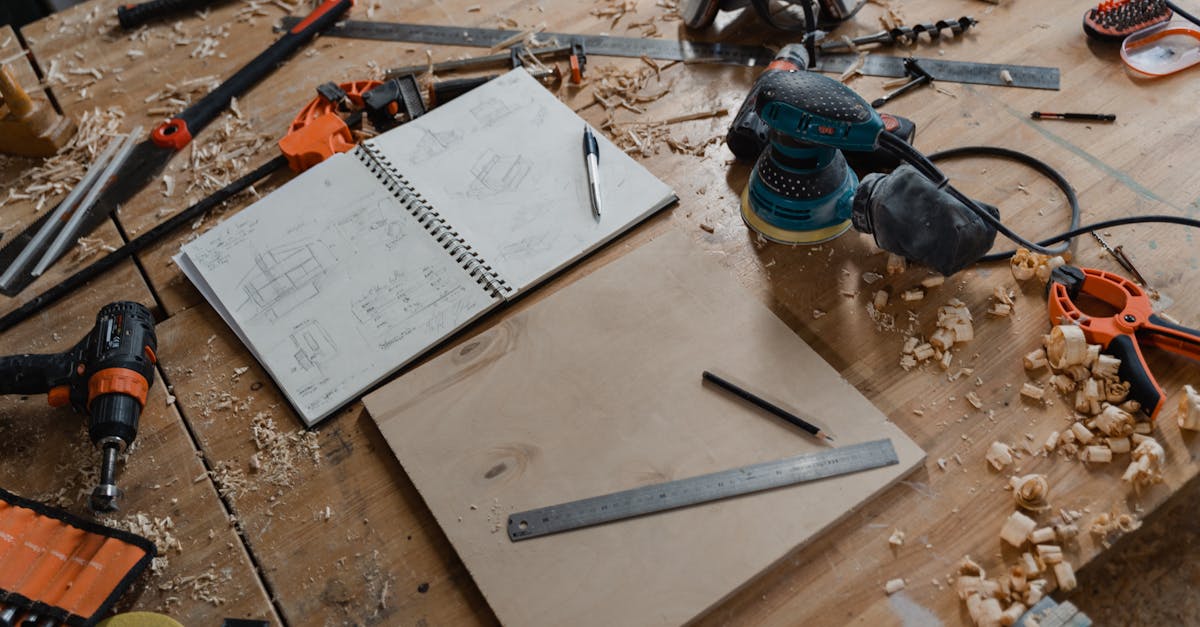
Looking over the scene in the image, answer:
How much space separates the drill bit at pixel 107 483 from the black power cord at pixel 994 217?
3.96ft

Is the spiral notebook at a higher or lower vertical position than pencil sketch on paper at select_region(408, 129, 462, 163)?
lower

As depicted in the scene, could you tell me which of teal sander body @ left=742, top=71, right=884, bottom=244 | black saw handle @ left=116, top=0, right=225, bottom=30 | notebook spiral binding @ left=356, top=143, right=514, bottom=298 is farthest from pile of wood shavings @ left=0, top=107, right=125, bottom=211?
teal sander body @ left=742, top=71, right=884, bottom=244

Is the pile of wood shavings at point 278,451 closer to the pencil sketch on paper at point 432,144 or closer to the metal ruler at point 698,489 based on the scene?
the metal ruler at point 698,489

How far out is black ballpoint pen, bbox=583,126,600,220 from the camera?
1.40 meters

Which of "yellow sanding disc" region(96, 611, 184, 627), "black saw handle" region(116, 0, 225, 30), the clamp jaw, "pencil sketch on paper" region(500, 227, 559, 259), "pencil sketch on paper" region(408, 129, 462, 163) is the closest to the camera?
"yellow sanding disc" region(96, 611, 184, 627)

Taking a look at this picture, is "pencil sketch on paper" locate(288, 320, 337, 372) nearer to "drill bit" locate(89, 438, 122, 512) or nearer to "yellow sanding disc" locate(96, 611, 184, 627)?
"drill bit" locate(89, 438, 122, 512)

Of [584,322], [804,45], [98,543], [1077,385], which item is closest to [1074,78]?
[804,45]

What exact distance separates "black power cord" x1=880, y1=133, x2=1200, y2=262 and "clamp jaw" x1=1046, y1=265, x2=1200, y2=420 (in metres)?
0.07

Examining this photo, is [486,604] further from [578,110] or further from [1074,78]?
[1074,78]

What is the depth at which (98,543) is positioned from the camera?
1.07 metres

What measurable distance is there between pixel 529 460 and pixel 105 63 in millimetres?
1355

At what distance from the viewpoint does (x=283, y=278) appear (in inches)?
53.1

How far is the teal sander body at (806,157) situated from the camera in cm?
118

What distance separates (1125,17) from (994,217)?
70 cm
